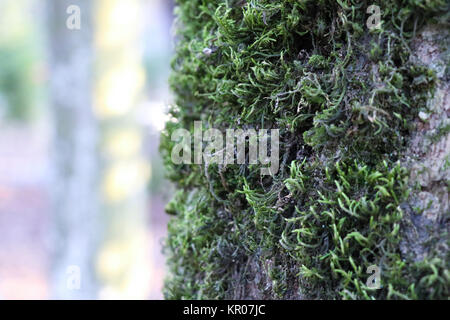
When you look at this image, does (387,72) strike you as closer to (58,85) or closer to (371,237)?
(371,237)

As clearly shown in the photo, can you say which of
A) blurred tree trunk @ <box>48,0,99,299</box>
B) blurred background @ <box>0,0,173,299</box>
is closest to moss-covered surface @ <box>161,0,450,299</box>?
blurred background @ <box>0,0,173,299</box>

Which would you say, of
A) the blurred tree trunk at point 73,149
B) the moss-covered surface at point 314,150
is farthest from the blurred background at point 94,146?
the moss-covered surface at point 314,150

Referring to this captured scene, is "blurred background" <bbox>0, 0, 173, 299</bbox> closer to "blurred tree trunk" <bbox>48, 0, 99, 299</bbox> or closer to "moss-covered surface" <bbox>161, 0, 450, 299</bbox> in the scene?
"blurred tree trunk" <bbox>48, 0, 99, 299</bbox>

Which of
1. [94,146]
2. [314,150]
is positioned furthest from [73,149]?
[314,150]

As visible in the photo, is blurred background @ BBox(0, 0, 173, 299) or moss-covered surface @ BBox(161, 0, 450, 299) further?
blurred background @ BBox(0, 0, 173, 299)

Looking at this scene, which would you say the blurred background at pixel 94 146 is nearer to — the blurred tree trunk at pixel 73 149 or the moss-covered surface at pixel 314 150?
→ the blurred tree trunk at pixel 73 149

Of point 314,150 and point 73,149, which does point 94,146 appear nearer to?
point 73,149
